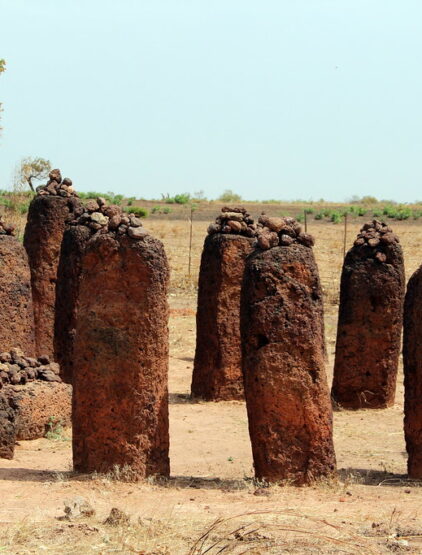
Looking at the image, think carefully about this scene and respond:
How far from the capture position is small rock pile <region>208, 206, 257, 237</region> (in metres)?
14.5

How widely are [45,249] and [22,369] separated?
3398mm

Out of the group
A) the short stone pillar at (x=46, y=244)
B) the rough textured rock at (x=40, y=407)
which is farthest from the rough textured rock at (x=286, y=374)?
the short stone pillar at (x=46, y=244)

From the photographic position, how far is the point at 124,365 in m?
9.23

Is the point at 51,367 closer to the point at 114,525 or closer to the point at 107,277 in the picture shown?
the point at 107,277

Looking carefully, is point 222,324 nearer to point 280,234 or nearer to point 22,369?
point 22,369

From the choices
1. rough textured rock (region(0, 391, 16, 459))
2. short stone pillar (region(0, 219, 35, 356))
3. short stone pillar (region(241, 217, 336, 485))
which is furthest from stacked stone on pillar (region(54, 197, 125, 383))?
short stone pillar (region(241, 217, 336, 485))

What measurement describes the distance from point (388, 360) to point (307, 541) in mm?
6673

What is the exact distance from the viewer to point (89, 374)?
9.31m

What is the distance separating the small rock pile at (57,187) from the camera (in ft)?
50.9

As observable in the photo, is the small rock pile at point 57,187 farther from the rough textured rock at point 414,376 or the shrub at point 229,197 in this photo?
the shrub at point 229,197

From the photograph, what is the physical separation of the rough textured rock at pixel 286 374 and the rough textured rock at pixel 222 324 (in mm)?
4802

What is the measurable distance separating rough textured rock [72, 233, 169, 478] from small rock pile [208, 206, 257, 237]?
5.15 m

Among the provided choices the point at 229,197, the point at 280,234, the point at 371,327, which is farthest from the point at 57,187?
the point at 229,197

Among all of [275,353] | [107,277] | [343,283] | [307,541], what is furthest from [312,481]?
[343,283]
